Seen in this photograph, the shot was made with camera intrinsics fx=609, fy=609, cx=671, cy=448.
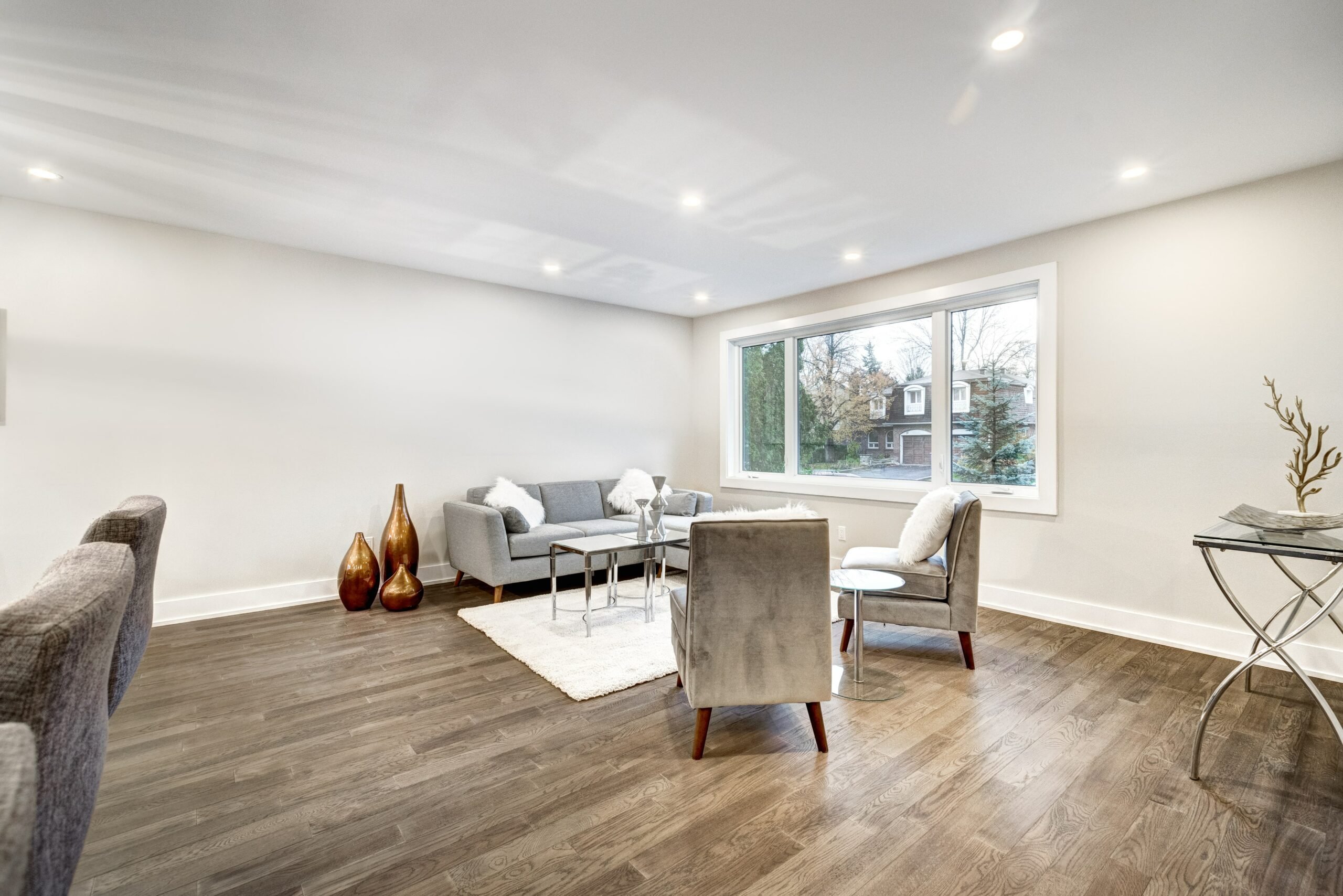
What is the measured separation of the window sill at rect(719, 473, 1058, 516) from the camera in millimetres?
4215

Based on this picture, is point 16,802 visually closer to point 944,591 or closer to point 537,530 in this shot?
point 944,591

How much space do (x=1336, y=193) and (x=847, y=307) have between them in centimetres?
294

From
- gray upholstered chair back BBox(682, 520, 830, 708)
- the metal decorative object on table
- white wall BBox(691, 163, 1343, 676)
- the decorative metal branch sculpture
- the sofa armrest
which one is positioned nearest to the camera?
the metal decorative object on table

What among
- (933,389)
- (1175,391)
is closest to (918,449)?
(933,389)

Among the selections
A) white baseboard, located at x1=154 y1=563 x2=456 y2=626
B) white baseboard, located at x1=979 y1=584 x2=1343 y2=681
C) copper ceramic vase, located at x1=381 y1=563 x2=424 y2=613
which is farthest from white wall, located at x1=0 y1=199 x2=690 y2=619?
white baseboard, located at x1=979 y1=584 x2=1343 y2=681

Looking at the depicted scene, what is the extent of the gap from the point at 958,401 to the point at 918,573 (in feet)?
6.25

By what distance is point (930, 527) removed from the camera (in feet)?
11.0

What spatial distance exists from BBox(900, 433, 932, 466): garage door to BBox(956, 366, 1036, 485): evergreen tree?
0.79 feet

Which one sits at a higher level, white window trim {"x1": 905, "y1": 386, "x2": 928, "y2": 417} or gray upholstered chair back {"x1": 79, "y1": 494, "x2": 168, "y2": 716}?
white window trim {"x1": 905, "y1": 386, "x2": 928, "y2": 417}

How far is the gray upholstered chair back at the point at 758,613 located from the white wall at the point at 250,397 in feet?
11.6

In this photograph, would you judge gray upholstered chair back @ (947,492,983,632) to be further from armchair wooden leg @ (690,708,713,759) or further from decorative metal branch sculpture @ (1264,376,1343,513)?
armchair wooden leg @ (690,708,713,759)

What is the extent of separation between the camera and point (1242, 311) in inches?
133

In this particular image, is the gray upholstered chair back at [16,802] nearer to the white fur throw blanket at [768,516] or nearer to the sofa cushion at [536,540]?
the white fur throw blanket at [768,516]

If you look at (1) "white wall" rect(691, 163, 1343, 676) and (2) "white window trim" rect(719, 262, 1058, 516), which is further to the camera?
(2) "white window trim" rect(719, 262, 1058, 516)
